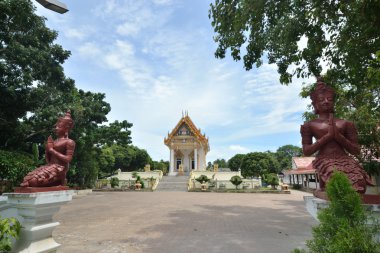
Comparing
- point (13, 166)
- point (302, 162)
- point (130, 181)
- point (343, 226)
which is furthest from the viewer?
point (302, 162)

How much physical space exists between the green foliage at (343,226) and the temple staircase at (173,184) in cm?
2277

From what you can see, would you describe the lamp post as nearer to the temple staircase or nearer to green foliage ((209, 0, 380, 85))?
green foliage ((209, 0, 380, 85))

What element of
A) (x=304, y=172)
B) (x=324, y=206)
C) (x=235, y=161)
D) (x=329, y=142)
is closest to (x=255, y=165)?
(x=304, y=172)

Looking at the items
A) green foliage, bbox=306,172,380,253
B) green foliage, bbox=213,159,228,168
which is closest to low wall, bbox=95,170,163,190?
green foliage, bbox=306,172,380,253

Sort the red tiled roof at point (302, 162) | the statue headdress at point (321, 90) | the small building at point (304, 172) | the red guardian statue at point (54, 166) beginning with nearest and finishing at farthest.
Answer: the statue headdress at point (321, 90), the red guardian statue at point (54, 166), the small building at point (304, 172), the red tiled roof at point (302, 162)

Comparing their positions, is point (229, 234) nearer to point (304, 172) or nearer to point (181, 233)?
point (181, 233)

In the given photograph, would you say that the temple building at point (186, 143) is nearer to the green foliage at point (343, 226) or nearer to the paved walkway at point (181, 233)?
the paved walkway at point (181, 233)

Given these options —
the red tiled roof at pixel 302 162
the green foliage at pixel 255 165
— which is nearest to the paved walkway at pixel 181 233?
the red tiled roof at pixel 302 162

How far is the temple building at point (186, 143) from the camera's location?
34750mm

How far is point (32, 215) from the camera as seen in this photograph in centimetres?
392

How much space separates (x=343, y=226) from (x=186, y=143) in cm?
3250

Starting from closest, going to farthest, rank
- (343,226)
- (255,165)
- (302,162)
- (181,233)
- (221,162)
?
(343,226)
(181,233)
(302,162)
(255,165)
(221,162)

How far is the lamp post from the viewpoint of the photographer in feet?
11.0

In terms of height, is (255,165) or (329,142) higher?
(255,165)
